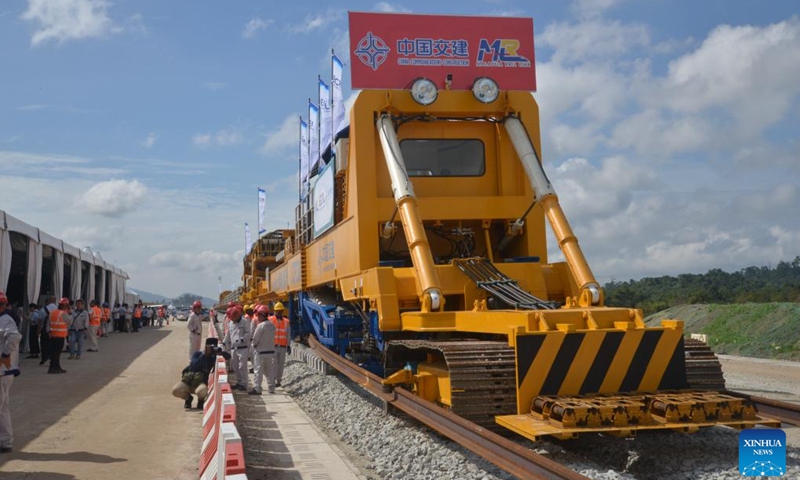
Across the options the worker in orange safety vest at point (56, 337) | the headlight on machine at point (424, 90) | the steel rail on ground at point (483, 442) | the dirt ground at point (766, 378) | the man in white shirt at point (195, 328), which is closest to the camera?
the steel rail on ground at point (483, 442)

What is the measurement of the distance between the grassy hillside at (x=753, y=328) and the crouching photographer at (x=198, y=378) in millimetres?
11978

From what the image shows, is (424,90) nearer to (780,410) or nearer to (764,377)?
(780,410)

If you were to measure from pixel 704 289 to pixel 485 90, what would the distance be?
4177cm

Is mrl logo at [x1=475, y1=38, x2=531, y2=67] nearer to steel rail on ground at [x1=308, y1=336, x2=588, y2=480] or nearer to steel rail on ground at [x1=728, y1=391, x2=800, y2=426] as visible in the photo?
steel rail on ground at [x1=308, y1=336, x2=588, y2=480]

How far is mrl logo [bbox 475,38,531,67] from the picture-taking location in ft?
33.4

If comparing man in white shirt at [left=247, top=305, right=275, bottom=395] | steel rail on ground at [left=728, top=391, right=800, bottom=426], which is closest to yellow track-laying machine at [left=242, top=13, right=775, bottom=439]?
steel rail on ground at [left=728, top=391, right=800, bottom=426]

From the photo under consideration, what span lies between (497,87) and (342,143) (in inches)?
94.4

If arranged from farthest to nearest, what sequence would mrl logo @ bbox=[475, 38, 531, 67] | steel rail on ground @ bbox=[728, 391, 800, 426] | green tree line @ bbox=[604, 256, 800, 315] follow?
green tree line @ bbox=[604, 256, 800, 315] → mrl logo @ bbox=[475, 38, 531, 67] → steel rail on ground @ bbox=[728, 391, 800, 426]

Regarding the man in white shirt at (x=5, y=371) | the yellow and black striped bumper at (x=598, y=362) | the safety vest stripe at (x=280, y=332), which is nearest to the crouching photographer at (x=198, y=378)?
the safety vest stripe at (x=280, y=332)

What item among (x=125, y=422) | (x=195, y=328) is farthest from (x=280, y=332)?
(x=125, y=422)

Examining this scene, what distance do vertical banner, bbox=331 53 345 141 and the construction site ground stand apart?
22.5 ft

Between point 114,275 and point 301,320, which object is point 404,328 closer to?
point 301,320

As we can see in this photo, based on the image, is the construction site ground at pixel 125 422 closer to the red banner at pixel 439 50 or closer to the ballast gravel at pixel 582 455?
the ballast gravel at pixel 582 455

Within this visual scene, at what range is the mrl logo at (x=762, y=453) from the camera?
5.08 m
